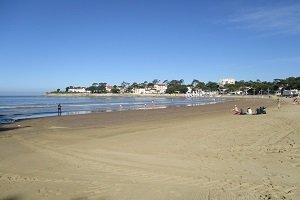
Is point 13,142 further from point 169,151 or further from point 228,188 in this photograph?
point 228,188

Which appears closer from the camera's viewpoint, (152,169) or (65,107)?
(152,169)

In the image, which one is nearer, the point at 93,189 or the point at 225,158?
the point at 93,189

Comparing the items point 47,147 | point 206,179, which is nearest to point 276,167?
point 206,179

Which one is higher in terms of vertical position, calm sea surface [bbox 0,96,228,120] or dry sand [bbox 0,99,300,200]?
dry sand [bbox 0,99,300,200]

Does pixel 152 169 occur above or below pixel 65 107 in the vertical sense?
above

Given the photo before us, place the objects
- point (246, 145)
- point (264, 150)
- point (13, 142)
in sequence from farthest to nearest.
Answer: point (13, 142) < point (246, 145) < point (264, 150)

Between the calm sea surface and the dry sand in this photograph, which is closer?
the dry sand

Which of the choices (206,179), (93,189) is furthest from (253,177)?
(93,189)

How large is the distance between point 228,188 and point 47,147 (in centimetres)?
739

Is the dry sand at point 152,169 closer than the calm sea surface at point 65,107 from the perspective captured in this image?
Yes

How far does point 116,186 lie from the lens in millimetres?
6586

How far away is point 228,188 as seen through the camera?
6.37 m

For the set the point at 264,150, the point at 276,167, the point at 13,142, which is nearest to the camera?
the point at 276,167

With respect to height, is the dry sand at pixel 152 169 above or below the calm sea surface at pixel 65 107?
above
